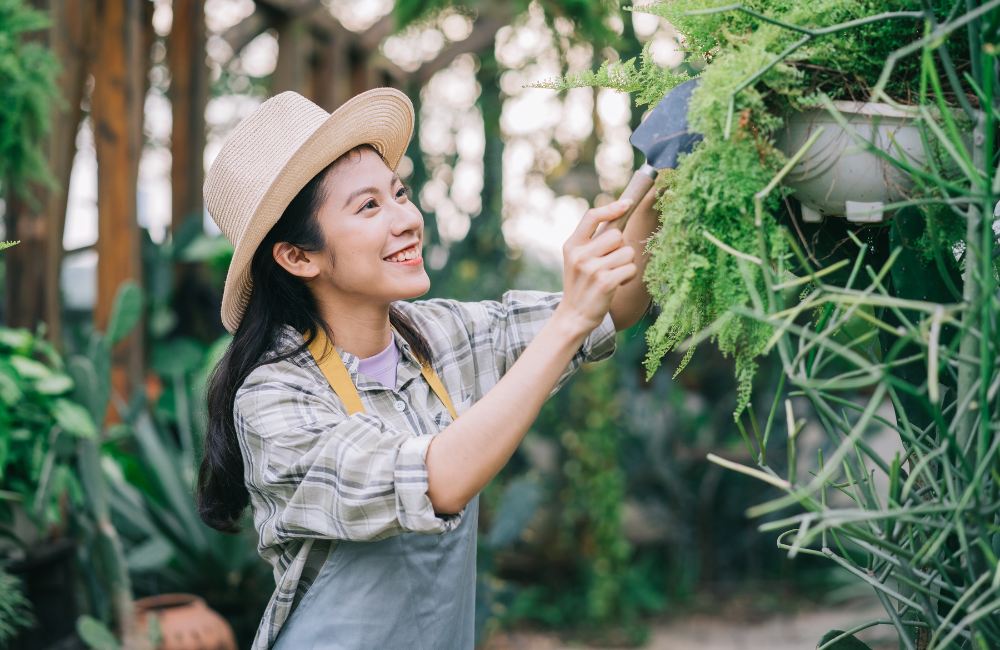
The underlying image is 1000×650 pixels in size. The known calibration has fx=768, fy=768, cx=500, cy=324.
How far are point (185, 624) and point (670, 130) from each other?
7.03 feet

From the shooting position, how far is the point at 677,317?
2.68ft

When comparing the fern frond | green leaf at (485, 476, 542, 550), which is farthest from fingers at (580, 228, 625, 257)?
green leaf at (485, 476, 542, 550)

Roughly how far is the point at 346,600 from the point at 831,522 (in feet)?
2.49

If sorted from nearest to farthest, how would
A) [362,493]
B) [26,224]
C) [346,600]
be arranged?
[362,493] → [346,600] → [26,224]

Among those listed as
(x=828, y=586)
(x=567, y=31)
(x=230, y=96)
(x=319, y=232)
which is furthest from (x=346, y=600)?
(x=230, y=96)

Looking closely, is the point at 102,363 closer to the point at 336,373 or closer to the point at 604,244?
the point at 336,373

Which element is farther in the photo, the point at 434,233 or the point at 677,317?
the point at 434,233

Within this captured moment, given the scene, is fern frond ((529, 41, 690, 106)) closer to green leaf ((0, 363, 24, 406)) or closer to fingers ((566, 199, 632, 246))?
fingers ((566, 199, 632, 246))

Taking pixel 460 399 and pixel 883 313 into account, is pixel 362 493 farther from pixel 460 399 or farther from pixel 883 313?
pixel 883 313

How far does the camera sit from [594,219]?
907mm

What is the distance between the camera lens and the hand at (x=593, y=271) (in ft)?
2.86

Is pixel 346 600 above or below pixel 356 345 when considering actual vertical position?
below

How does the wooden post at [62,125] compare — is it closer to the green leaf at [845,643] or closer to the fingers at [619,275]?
the fingers at [619,275]

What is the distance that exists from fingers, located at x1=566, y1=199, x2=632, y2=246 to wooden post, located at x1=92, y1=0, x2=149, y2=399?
8.28 feet
